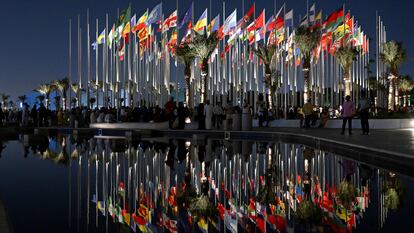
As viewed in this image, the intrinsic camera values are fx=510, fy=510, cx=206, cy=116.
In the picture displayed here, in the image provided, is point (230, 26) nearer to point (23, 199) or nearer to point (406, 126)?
point (406, 126)

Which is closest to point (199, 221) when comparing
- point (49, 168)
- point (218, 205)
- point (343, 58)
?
point (218, 205)

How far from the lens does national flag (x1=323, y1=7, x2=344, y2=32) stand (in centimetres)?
3925

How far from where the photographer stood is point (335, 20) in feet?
131

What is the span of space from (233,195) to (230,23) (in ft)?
111

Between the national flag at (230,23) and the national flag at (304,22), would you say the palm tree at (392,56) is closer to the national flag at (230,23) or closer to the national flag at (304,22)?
the national flag at (304,22)

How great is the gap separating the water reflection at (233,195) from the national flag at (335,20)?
29.7 meters

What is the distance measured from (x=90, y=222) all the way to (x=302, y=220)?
2.19 m

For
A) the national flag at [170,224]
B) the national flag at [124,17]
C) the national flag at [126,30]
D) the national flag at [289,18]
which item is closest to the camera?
the national flag at [170,224]

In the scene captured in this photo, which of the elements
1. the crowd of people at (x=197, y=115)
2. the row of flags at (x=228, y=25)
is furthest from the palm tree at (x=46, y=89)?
the row of flags at (x=228, y=25)

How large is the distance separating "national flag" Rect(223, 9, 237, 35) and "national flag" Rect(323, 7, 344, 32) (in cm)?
753

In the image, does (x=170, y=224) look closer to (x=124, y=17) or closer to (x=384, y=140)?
(x=384, y=140)

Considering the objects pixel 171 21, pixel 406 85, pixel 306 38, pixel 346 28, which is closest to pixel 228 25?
pixel 171 21

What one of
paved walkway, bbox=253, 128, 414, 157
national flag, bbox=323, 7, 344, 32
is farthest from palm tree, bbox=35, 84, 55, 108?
paved walkway, bbox=253, 128, 414, 157

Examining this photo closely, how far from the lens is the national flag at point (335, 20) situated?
1545 inches
